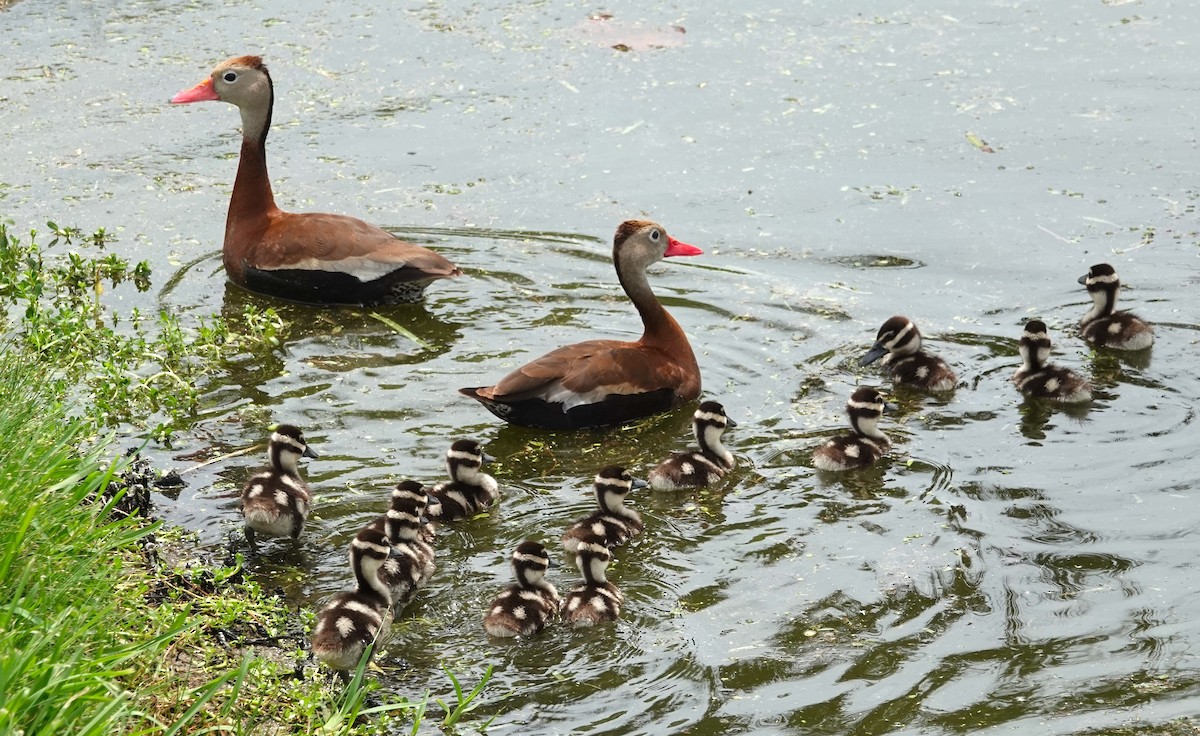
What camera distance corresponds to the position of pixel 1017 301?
9.27m

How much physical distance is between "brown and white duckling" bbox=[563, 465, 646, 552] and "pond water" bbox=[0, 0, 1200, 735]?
127 mm

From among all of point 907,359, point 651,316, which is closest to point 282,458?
point 651,316

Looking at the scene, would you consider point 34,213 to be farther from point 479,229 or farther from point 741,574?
point 741,574

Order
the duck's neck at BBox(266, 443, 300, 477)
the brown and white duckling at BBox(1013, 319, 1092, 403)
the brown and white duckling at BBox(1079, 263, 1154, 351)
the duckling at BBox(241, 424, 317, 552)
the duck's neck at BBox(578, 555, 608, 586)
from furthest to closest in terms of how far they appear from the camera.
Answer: the brown and white duckling at BBox(1079, 263, 1154, 351), the brown and white duckling at BBox(1013, 319, 1092, 403), the duck's neck at BBox(266, 443, 300, 477), the duckling at BBox(241, 424, 317, 552), the duck's neck at BBox(578, 555, 608, 586)

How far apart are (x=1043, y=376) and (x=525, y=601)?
351cm

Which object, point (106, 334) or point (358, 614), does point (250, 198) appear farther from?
point (358, 614)

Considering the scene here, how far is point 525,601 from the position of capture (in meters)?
6.00

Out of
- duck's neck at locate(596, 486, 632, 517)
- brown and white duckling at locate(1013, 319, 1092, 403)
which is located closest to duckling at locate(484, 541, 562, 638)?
duck's neck at locate(596, 486, 632, 517)

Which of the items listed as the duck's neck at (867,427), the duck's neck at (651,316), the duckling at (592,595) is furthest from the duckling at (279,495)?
the duck's neck at (867,427)

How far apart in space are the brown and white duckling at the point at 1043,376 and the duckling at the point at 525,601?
322cm

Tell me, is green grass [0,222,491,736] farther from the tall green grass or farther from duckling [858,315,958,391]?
duckling [858,315,958,391]

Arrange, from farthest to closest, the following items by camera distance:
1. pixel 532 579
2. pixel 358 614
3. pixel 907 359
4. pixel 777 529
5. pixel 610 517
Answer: pixel 907 359, pixel 777 529, pixel 610 517, pixel 532 579, pixel 358 614

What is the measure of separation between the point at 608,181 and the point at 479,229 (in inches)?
41.8

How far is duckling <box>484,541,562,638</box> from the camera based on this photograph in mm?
5922
